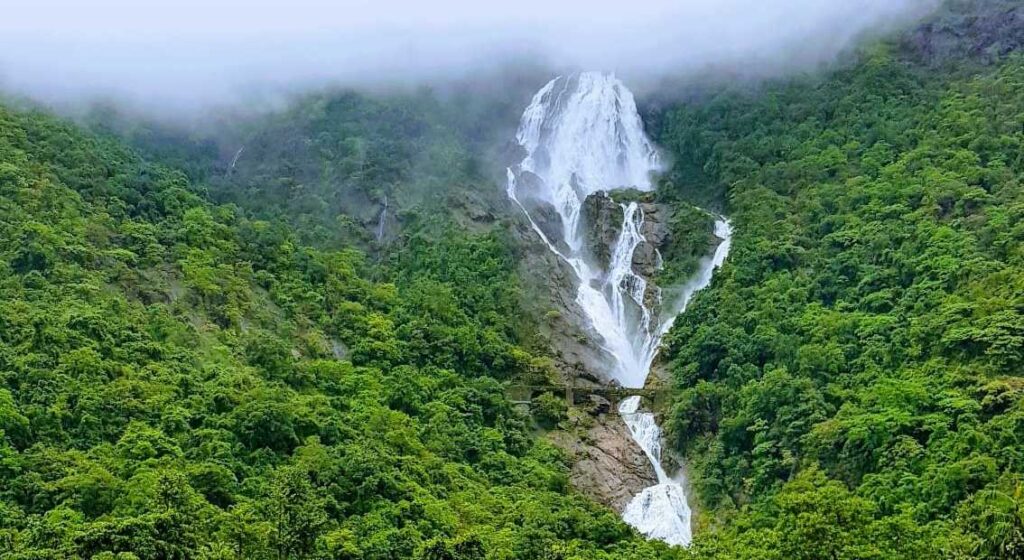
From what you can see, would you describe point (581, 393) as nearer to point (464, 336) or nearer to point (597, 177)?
point (464, 336)

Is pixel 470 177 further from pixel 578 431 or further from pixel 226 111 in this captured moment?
pixel 578 431

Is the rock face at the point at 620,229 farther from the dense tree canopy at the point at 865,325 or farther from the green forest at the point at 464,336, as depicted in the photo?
the dense tree canopy at the point at 865,325

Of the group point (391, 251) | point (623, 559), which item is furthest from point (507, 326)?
→ point (623, 559)

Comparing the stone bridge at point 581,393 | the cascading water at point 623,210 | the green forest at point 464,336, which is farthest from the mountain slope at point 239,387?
the cascading water at point 623,210

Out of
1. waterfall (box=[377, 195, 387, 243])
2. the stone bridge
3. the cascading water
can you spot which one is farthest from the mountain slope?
the cascading water

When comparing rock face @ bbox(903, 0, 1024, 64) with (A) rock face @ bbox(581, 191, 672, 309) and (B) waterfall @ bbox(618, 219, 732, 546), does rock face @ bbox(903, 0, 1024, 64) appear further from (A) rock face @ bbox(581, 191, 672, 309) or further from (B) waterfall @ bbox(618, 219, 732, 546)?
(B) waterfall @ bbox(618, 219, 732, 546)

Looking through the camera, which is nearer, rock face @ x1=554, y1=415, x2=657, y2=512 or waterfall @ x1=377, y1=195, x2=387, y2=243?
rock face @ x1=554, y1=415, x2=657, y2=512

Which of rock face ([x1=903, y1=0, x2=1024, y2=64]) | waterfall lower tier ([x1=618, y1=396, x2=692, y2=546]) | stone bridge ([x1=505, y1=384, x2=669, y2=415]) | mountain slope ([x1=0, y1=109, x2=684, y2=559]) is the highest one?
rock face ([x1=903, y1=0, x2=1024, y2=64])
